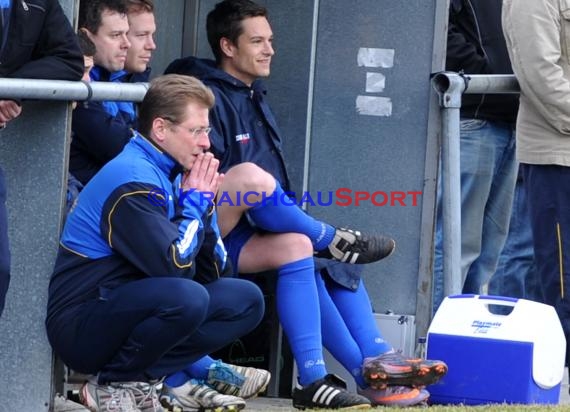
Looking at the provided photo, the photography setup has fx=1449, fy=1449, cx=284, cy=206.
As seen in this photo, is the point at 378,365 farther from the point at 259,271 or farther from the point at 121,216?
the point at 121,216

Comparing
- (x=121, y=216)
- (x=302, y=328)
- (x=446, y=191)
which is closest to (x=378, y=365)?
(x=302, y=328)

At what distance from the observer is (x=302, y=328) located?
18.4 feet

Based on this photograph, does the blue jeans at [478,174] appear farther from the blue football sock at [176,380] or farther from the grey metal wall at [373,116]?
the blue football sock at [176,380]

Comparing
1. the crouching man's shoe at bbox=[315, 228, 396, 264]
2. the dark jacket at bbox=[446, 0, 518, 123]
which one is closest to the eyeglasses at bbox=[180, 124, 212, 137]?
the crouching man's shoe at bbox=[315, 228, 396, 264]

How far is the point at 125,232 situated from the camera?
4.77 meters

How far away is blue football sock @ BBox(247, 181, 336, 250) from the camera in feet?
18.5

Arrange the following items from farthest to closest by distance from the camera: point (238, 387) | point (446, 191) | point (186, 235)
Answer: point (446, 191), point (238, 387), point (186, 235)

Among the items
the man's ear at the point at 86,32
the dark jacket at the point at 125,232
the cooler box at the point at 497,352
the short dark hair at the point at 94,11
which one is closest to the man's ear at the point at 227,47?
the short dark hair at the point at 94,11

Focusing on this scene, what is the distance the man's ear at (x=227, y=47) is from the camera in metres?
6.18

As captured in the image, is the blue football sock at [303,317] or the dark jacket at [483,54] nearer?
the blue football sock at [303,317]

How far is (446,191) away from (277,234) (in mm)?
855

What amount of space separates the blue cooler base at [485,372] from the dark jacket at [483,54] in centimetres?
150

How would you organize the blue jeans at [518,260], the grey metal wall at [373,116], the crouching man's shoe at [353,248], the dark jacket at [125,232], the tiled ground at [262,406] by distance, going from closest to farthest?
1. the dark jacket at [125,232]
2. the tiled ground at [262,406]
3. the crouching man's shoe at [353,248]
4. the grey metal wall at [373,116]
5. the blue jeans at [518,260]

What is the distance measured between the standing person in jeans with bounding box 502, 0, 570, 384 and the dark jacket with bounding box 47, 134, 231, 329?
176cm
